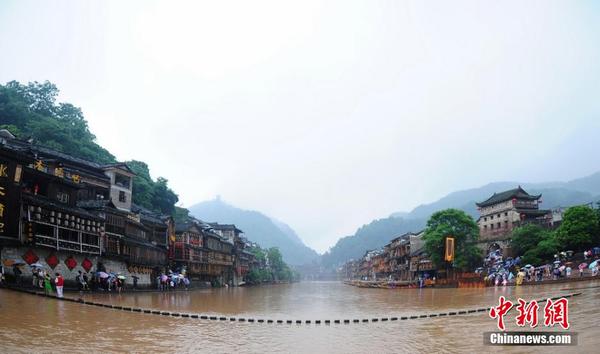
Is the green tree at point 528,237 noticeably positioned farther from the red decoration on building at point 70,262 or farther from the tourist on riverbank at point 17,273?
the tourist on riverbank at point 17,273

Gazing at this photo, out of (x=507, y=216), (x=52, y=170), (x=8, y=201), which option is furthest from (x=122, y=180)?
(x=507, y=216)

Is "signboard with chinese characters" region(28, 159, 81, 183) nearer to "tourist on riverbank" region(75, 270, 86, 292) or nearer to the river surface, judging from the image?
"tourist on riverbank" region(75, 270, 86, 292)

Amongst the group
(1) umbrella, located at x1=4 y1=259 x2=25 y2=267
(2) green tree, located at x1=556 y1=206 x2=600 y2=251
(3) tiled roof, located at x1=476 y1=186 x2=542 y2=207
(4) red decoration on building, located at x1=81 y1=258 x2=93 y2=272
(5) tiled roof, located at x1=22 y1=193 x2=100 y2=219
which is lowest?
(4) red decoration on building, located at x1=81 y1=258 x2=93 y2=272

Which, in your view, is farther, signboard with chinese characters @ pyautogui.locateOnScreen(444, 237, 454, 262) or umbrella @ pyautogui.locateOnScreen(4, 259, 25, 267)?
signboard with chinese characters @ pyautogui.locateOnScreen(444, 237, 454, 262)

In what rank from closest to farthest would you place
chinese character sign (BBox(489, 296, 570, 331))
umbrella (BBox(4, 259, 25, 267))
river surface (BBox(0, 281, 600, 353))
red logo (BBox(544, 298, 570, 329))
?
1. river surface (BBox(0, 281, 600, 353))
2. chinese character sign (BBox(489, 296, 570, 331))
3. red logo (BBox(544, 298, 570, 329))
4. umbrella (BBox(4, 259, 25, 267))

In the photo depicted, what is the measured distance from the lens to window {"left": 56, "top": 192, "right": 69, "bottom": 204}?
38688 mm

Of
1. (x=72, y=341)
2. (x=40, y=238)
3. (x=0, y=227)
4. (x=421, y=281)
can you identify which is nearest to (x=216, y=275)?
(x=421, y=281)

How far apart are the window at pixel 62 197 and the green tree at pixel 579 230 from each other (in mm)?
53161

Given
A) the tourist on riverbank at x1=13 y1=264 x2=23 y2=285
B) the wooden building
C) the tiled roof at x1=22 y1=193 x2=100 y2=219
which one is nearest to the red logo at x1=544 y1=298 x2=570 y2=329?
the tourist on riverbank at x1=13 y1=264 x2=23 y2=285

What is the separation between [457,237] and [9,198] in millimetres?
55634

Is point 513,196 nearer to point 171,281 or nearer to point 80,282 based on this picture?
point 171,281

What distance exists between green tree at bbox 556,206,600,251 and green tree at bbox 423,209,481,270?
509 inches

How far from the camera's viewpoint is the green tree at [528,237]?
5903 centimetres

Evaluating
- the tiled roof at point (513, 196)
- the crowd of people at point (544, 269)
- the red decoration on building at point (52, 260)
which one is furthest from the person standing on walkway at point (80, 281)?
the tiled roof at point (513, 196)
